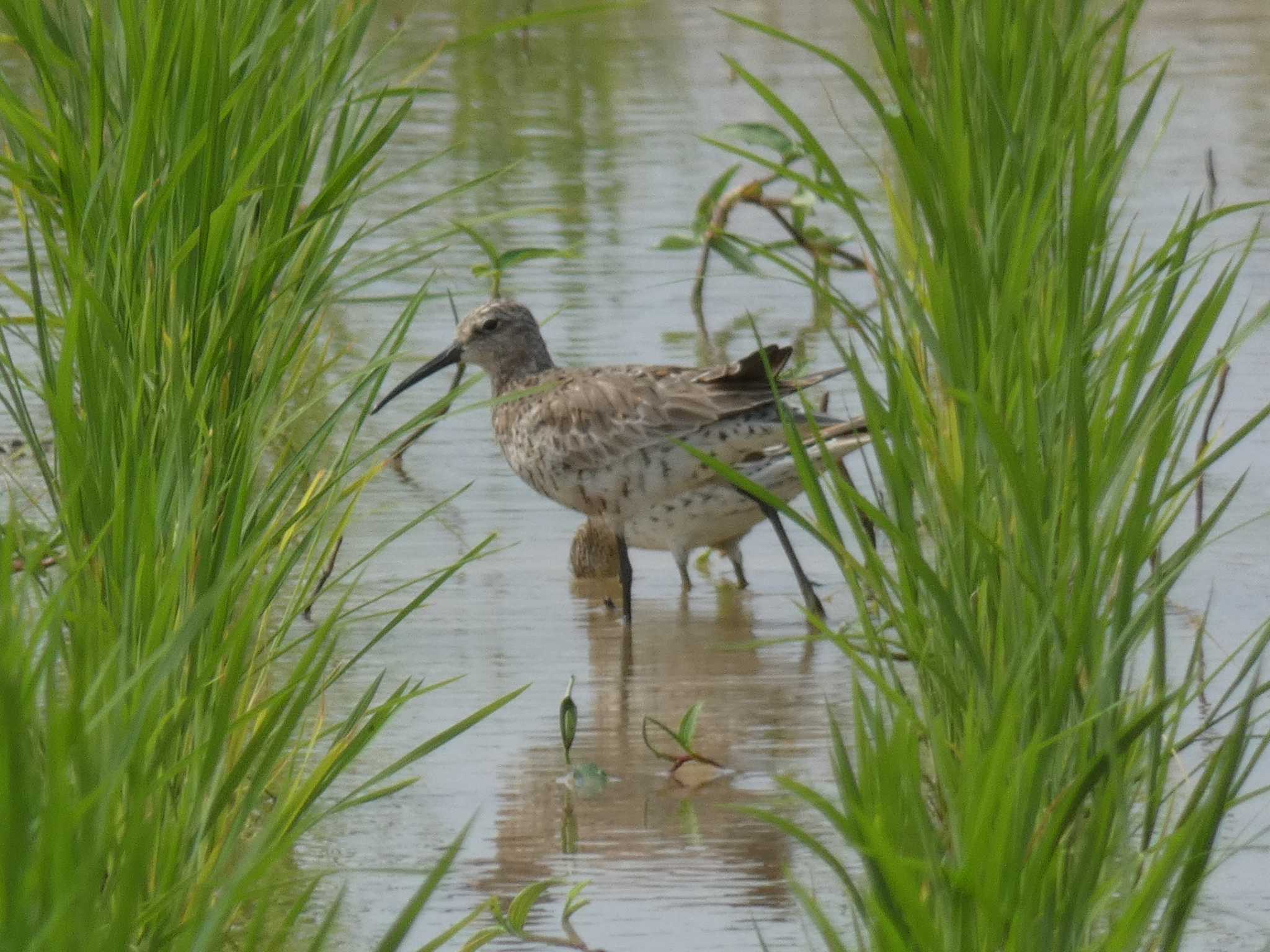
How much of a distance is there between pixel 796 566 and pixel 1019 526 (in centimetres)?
322

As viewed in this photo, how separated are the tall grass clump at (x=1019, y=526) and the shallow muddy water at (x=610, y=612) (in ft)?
0.70

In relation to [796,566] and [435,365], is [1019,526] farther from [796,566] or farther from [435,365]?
[435,365]

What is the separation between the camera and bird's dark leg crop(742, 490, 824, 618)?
615cm

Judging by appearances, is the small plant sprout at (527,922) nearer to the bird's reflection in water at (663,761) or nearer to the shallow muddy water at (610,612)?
the shallow muddy water at (610,612)

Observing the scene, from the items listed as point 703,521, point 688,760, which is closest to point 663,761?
point 688,760

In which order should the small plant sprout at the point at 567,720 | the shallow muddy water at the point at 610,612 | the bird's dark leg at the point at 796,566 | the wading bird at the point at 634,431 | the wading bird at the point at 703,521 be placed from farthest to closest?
the wading bird at the point at 634,431
the wading bird at the point at 703,521
the bird's dark leg at the point at 796,566
the small plant sprout at the point at 567,720
the shallow muddy water at the point at 610,612

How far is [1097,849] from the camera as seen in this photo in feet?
9.08

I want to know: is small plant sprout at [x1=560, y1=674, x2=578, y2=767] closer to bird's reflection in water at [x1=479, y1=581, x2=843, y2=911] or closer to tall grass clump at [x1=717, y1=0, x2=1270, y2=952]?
bird's reflection in water at [x1=479, y1=581, x2=843, y2=911]

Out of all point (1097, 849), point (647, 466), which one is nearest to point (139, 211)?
point (1097, 849)

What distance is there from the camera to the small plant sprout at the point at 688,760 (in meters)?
4.64

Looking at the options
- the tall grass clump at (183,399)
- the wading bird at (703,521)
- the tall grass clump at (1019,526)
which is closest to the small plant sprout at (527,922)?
the tall grass clump at (183,399)

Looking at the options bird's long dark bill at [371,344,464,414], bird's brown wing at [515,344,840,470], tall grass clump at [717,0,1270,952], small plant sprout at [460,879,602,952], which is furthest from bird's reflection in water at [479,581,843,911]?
bird's long dark bill at [371,344,464,414]

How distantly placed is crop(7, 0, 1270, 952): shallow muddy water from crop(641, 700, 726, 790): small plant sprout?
4 cm

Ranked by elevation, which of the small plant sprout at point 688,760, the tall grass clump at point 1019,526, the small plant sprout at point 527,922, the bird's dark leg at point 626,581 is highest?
the tall grass clump at point 1019,526
